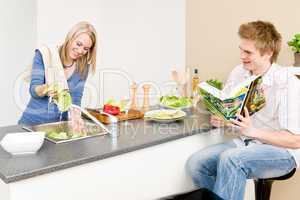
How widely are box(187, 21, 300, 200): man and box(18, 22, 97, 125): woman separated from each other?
2.65 ft

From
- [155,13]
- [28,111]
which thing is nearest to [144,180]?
[28,111]

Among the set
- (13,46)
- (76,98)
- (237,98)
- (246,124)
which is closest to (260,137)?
(246,124)

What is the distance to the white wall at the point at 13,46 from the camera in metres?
2.48

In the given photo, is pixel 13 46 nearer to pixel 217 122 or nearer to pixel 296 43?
pixel 217 122

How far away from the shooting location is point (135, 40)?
3008mm

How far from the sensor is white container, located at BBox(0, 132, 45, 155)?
1200mm

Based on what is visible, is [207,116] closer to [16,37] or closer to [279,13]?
[279,13]

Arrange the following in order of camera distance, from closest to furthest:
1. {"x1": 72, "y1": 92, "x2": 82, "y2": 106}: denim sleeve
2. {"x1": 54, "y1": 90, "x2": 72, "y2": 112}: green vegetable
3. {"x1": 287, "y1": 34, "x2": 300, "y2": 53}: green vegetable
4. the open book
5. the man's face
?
the open book → {"x1": 54, "y1": 90, "x2": 72, "y2": 112}: green vegetable → the man's face → {"x1": 287, "y1": 34, "x2": 300, "y2": 53}: green vegetable → {"x1": 72, "y1": 92, "x2": 82, "y2": 106}: denim sleeve

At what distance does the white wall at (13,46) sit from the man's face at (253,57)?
5.39ft

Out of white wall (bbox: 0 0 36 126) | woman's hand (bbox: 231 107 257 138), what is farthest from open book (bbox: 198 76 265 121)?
white wall (bbox: 0 0 36 126)

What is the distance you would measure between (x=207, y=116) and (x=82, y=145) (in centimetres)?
85

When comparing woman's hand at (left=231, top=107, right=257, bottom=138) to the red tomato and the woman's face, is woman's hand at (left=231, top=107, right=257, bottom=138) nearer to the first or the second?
the red tomato

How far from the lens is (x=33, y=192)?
1132mm

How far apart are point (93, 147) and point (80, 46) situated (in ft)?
2.46
